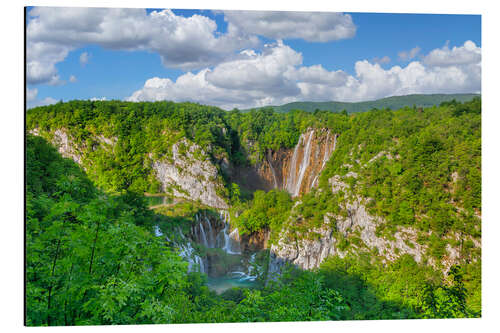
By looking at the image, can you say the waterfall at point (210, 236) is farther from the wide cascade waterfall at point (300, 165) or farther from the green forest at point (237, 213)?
the wide cascade waterfall at point (300, 165)

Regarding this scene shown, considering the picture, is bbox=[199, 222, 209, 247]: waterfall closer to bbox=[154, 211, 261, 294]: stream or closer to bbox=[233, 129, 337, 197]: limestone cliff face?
bbox=[154, 211, 261, 294]: stream

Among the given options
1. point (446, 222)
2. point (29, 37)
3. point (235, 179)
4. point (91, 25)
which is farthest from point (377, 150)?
point (29, 37)

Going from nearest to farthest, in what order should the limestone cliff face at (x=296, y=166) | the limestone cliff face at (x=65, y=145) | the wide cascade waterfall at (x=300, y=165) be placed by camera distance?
1. the limestone cliff face at (x=65, y=145)
2. the limestone cliff face at (x=296, y=166)
3. the wide cascade waterfall at (x=300, y=165)

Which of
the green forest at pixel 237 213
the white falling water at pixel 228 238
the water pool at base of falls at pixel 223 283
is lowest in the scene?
the water pool at base of falls at pixel 223 283

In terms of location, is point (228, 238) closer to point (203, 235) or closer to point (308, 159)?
point (203, 235)

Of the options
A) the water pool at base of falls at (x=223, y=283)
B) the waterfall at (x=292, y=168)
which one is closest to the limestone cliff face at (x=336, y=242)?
the water pool at base of falls at (x=223, y=283)

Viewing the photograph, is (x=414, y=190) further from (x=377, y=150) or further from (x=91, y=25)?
(x=91, y=25)

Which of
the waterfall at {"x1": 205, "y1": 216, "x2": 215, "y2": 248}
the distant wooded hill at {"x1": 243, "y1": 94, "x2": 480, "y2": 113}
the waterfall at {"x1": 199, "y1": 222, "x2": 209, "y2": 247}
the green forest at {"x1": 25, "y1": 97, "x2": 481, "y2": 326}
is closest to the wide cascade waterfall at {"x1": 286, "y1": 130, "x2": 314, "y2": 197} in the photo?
the green forest at {"x1": 25, "y1": 97, "x2": 481, "y2": 326}
